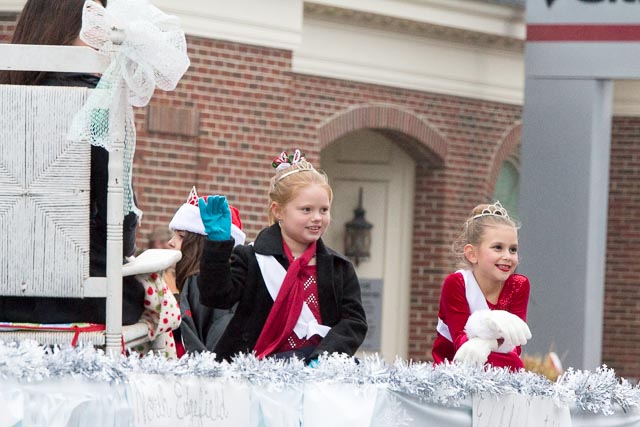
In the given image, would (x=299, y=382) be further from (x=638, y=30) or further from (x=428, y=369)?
(x=638, y=30)

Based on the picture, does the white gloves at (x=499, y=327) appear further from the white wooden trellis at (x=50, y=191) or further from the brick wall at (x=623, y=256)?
the brick wall at (x=623, y=256)

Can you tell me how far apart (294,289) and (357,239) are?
32.2 ft

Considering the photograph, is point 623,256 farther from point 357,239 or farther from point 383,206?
point 357,239

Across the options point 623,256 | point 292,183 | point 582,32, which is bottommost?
point 623,256

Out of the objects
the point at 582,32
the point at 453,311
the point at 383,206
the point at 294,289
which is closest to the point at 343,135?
the point at 383,206

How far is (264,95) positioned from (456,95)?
312 centimetres

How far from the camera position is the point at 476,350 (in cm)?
428

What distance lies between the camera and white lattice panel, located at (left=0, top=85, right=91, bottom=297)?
3650 mm

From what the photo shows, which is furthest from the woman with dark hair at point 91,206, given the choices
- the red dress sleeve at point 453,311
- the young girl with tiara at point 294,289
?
the red dress sleeve at point 453,311

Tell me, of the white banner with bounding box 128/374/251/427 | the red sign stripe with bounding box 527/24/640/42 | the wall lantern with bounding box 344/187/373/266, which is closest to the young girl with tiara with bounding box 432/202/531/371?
the white banner with bounding box 128/374/251/427

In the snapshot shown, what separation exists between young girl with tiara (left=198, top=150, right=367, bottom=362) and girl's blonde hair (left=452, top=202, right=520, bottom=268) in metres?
0.50

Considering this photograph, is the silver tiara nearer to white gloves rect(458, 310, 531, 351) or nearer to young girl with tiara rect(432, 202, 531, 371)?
young girl with tiara rect(432, 202, 531, 371)

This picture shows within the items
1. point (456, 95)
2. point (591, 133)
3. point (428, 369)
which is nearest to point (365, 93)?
point (456, 95)

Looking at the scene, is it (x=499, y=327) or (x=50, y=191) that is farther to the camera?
(x=499, y=327)
